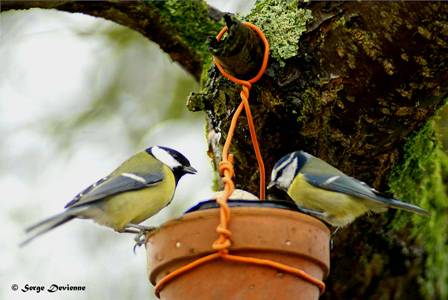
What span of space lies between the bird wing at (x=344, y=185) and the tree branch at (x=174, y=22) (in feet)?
3.69

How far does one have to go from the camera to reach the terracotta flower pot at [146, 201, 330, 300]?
191 centimetres

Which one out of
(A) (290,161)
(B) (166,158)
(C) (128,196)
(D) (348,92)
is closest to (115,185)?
(C) (128,196)

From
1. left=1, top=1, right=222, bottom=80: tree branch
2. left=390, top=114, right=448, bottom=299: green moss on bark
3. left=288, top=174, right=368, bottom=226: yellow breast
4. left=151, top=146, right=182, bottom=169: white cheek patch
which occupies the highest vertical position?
left=1, top=1, right=222, bottom=80: tree branch

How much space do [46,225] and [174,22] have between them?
1483mm

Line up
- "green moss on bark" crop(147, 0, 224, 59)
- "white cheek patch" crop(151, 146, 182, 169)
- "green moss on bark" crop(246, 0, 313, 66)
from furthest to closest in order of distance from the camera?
1. "green moss on bark" crop(147, 0, 224, 59)
2. "white cheek patch" crop(151, 146, 182, 169)
3. "green moss on bark" crop(246, 0, 313, 66)

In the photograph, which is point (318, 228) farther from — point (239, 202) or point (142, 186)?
point (142, 186)

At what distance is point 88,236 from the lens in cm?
481

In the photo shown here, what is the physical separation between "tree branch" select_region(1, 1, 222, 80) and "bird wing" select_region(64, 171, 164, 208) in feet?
3.13

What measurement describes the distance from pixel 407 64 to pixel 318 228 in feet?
2.09

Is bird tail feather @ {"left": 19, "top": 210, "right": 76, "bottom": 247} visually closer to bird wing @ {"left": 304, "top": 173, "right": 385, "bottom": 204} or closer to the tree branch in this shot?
bird wing @ {"left": 304, "top": 173, "right": 385, "bottom": 204}

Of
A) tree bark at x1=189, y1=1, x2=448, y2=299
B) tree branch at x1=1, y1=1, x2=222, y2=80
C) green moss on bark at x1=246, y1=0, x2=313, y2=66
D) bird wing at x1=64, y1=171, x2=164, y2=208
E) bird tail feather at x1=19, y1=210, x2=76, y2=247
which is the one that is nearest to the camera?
bird tail feather at x1=19, y1=210, x2=76, y2=247
